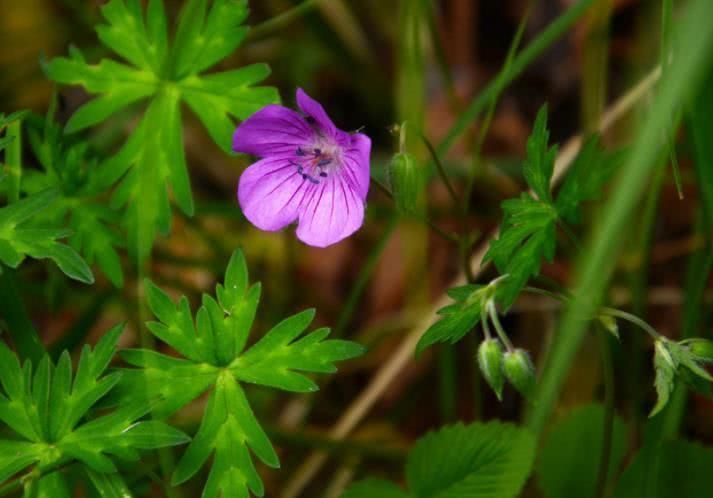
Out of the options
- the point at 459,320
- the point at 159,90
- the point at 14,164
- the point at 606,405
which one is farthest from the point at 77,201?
the point at 606,405

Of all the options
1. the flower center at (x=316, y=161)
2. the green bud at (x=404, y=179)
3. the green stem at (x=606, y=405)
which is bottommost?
the green stem at (x=606, y=405)

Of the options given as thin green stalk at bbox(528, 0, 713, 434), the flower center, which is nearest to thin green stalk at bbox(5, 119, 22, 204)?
the flower center

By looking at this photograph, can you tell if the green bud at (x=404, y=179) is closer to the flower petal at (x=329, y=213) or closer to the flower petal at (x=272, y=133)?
the flower petal at (x=329, y=213)

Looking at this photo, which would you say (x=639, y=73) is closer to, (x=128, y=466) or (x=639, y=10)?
(x=639, y=10)

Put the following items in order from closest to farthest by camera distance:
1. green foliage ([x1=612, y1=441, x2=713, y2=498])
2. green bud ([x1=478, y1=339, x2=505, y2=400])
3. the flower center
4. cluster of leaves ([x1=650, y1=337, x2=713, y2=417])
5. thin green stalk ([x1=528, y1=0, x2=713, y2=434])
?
thin green stalk ([x1=528, y1=0, x2=713, y2=434]) → cluster of leaves ([x1=650, y1=337, x2=713, y2=417]) → green bud ([x1=478, y1=339, x2=505, y2=400]) → green foliage ([x1=612, y1=441, x2=713, y2=498]) → the flower center

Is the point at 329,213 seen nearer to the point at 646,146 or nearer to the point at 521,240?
the point at 521,240

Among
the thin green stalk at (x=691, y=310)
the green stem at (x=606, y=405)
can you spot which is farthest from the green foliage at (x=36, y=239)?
the thin green stalk at (x=691, y=310)

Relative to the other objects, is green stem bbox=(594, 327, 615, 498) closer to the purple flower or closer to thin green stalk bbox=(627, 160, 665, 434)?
thin green stalk bbox=(627, 160, 665, 434)
